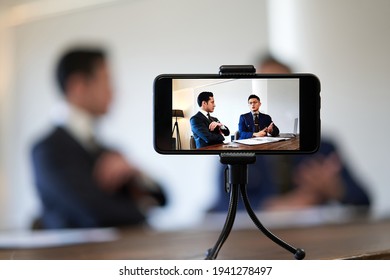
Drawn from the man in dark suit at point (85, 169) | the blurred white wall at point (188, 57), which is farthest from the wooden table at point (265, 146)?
the blurred white wall at point (188, 57)

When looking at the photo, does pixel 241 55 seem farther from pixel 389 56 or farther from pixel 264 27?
pixel 389 56

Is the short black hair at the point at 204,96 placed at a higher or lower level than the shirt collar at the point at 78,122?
higher

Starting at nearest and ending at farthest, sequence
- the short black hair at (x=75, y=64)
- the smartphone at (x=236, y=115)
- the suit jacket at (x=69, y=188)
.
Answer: the smartphone at (x=236, y=115) → the suit jacket at (x=69, y=188) → the short black hair at (x=75, y=64)

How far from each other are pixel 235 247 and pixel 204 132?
0.62 feet

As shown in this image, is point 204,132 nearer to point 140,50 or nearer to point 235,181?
point 235,181

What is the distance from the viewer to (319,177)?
4.98 feet

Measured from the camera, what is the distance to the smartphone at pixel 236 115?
611 millimetres

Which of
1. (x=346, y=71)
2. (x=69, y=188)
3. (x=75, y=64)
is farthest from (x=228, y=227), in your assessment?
(x=346, y=71)

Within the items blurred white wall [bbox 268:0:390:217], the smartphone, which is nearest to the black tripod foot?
the smartphone

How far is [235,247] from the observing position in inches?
27.9

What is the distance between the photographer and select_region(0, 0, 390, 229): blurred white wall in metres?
1.44

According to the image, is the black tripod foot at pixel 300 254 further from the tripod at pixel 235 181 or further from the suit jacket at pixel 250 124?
the suit jacket at pixel 250 124

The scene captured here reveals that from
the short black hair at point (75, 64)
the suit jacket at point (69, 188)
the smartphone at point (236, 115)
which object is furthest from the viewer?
the short black hair at point (75, 64)

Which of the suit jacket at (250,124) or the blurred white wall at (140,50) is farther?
the blurred white wall at (140,50)
